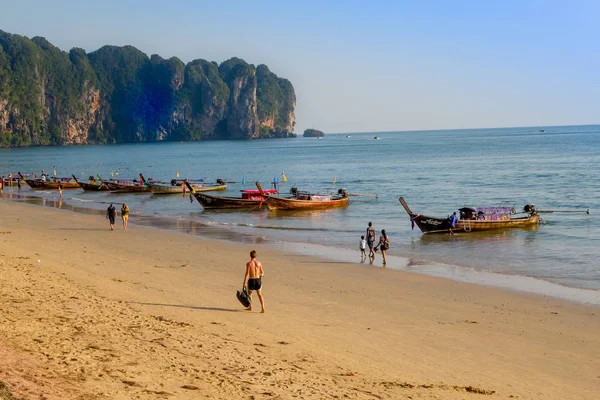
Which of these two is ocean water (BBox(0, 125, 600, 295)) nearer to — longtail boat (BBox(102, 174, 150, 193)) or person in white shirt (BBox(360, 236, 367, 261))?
person in white shirt (BBox(360, 236, 367, 261))

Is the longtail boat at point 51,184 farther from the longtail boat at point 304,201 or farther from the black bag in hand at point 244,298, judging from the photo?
the black bag in hand at point 244,298

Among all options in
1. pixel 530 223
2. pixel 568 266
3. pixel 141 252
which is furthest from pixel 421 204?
pixel 141 252

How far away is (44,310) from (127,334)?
7.35ft

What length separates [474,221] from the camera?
32.2 meters

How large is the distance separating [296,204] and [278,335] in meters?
31.4

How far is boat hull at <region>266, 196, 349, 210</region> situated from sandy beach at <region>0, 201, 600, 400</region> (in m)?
21.4

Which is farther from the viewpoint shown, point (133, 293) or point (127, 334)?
point (133, 293)

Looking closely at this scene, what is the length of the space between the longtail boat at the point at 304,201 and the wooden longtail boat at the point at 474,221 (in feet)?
39.9

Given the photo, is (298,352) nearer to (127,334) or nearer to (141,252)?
(127,334)

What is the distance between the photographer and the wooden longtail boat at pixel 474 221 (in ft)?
103

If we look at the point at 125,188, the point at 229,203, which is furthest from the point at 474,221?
the point at 125,188

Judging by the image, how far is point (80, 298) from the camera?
13922 mm

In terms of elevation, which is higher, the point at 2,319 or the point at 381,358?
the point at 2,319

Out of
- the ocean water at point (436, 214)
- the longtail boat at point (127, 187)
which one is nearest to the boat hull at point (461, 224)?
the ocean water at point (436, 214)
